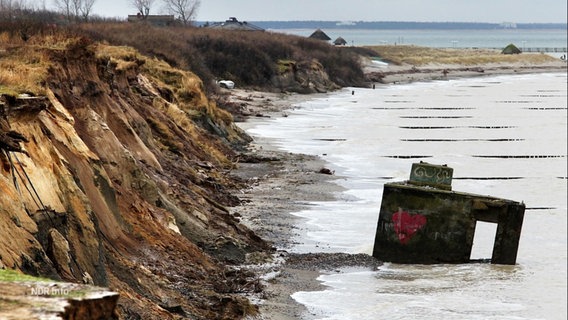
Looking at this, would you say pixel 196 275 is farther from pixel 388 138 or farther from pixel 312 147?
pixel 388 138

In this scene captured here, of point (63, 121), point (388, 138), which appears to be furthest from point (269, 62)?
point (63, 121)

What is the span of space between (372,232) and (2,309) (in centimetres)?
1594

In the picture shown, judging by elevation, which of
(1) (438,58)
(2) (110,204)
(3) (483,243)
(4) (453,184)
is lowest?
(1) (438,58)

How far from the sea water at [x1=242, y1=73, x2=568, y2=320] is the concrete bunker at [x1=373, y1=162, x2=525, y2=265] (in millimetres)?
363

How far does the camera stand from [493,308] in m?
16.5

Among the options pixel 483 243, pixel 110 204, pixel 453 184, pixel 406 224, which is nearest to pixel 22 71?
pixel 110 204

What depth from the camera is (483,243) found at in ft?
72.2
